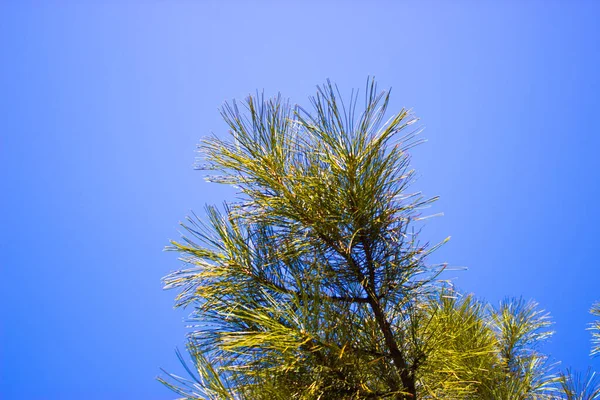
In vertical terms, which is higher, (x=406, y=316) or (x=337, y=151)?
(x=337, y=151)

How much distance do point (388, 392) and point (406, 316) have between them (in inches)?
8.5

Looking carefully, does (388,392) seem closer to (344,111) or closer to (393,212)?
(393,212)

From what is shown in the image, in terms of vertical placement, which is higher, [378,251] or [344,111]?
[344,111]

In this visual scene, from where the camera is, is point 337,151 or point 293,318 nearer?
point 293,318

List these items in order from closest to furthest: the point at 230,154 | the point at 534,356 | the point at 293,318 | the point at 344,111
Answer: the point at 293,318 < the point at 344,111 < the point at 230,154 < the point at 534,356

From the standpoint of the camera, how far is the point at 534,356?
2.10 m

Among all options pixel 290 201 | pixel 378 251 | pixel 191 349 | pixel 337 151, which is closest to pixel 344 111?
pixel 337 151

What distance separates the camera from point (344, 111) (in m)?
1.23

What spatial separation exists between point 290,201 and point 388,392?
0.51 m

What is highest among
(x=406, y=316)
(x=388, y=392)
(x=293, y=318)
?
(x=406, y=316)

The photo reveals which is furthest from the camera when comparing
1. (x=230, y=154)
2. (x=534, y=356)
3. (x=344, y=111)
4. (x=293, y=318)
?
(x=534, y=356)

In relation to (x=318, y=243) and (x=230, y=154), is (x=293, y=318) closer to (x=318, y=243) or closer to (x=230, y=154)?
(x=318, y=243)

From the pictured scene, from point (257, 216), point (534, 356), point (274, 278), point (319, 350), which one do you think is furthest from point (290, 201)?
point (534, 356)

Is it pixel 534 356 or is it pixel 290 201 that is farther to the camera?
pixel 534 356
